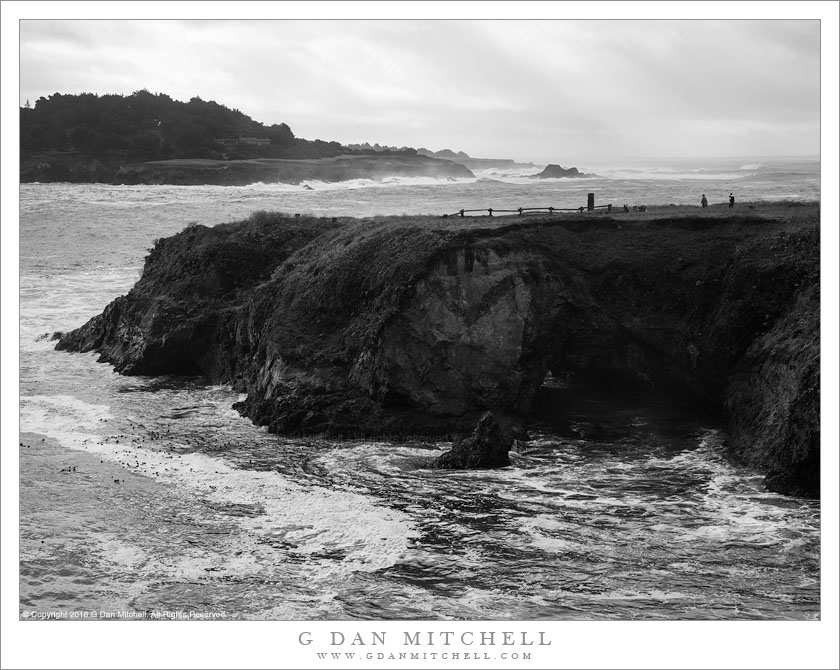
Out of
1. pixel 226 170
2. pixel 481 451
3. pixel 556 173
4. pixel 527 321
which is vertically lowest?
pixel 481 451

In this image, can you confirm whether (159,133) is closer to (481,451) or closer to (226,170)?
(226,170)

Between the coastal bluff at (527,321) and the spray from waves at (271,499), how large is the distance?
4641 millimetres

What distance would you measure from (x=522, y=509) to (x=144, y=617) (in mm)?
10294

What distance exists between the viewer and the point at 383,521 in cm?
2348

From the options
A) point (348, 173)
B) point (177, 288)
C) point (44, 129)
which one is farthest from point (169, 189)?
point (177, 288)

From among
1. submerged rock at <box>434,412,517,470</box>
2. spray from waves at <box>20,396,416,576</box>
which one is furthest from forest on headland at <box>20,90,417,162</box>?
submerged rock at <box>434,412,517,470</box>

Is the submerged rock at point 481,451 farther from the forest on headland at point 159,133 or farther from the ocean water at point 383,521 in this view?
the forest on headland at point 159,133

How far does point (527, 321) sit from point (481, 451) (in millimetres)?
6646

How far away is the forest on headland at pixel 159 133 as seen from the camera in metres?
51.2

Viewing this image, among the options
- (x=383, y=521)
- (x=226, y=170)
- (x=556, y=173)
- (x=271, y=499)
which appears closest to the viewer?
(x=383, y=521)

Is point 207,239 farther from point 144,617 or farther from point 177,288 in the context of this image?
point 144,617

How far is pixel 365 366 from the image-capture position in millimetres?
→ 32844

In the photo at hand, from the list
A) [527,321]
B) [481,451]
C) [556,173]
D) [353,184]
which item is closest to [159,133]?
[353,184]

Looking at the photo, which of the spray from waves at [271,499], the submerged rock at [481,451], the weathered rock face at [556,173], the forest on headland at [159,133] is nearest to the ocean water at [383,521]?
the spray from waves at [271,499]
